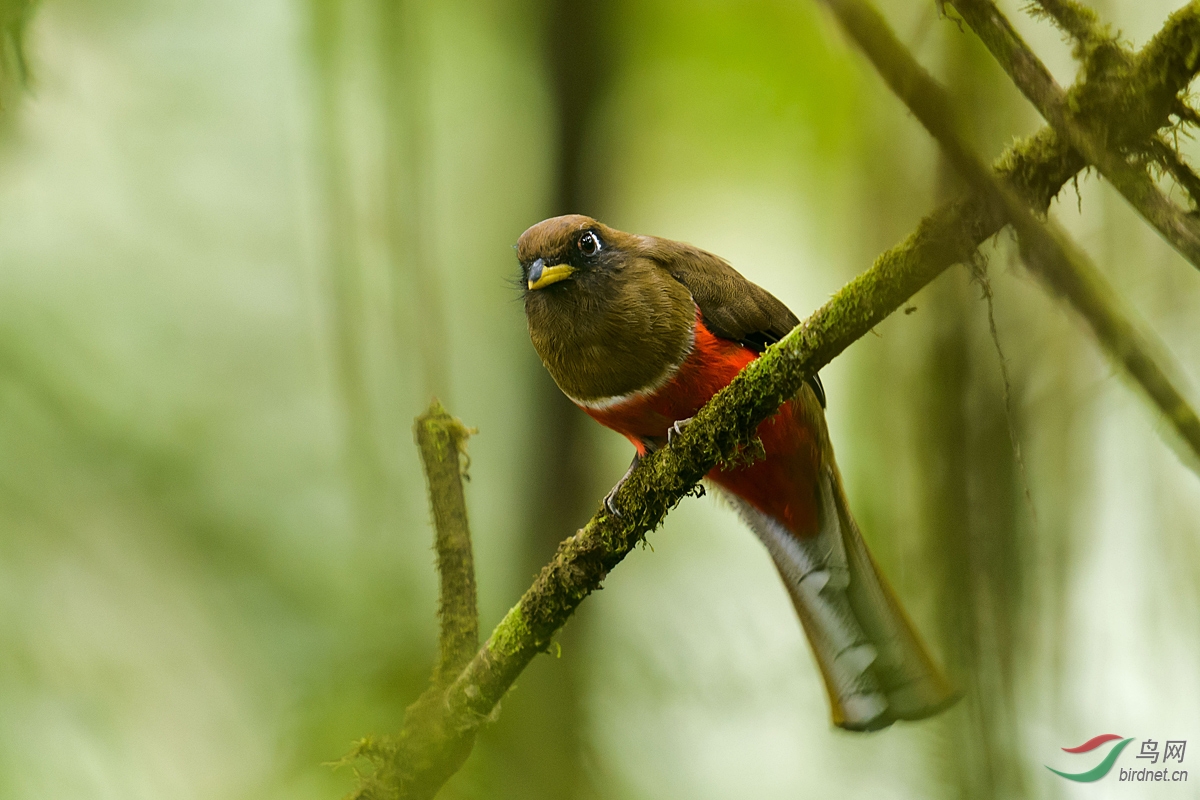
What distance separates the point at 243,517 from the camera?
4.49 metres

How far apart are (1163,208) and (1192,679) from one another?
6.28 feet

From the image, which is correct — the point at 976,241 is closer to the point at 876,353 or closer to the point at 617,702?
the point at 876,353

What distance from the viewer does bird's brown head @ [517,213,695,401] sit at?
2.97 m

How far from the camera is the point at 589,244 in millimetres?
3195

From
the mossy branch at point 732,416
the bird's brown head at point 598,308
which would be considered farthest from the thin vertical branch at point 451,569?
the bird's brown head at point 598,308

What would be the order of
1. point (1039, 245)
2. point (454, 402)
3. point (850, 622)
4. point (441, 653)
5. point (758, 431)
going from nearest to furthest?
point (1039, 245)
point (441, 653)
point (758, 431)
point (850, 622)
point (454, 402)

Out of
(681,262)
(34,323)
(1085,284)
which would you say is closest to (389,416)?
(681,262)

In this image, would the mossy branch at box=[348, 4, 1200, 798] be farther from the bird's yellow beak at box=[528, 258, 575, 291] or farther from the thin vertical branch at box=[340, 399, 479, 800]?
the bird's yellow beak at box=[528, 258, 575, 291]

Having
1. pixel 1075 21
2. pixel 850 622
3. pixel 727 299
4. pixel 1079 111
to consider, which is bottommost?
pixel 850 622

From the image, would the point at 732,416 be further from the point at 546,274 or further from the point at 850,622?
the point at 850,622

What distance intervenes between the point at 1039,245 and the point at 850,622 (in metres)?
2.30

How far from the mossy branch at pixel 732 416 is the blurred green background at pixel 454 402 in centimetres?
16

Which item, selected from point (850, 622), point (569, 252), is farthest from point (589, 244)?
point (850, 622)

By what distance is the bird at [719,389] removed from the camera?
9.81 ft
